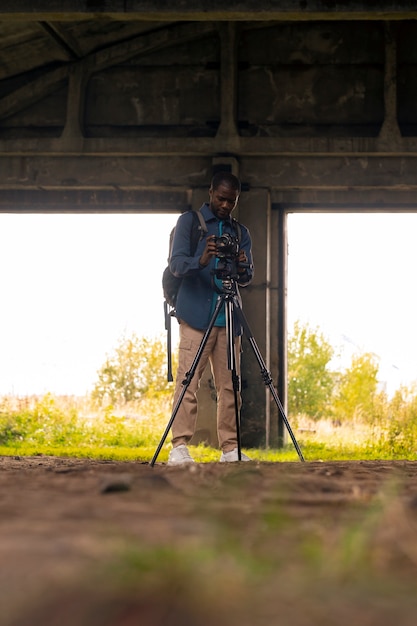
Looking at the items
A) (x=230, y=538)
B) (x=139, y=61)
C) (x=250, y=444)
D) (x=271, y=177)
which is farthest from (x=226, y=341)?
(x=139, y=61)

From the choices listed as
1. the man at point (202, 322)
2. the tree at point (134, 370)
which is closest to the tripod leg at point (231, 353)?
the man at point (202, 322)

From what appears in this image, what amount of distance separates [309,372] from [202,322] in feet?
47.7

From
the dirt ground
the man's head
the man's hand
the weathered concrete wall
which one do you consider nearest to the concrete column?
the weathered concrete wall

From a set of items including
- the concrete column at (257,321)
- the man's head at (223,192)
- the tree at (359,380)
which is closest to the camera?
the man's head at (223,192)

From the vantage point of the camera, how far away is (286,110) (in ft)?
30.2

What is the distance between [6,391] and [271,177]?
20.5ft

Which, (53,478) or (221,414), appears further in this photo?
(221,414)

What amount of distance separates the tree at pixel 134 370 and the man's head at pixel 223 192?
44.7 feet

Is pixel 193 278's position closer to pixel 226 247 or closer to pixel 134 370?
pixel 226 247

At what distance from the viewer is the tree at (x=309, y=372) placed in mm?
18891

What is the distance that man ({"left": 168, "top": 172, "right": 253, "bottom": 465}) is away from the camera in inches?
197

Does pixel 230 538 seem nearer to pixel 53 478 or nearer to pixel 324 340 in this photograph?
pixel 53 478

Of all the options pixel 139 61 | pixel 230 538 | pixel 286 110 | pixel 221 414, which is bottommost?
pixel 230 538

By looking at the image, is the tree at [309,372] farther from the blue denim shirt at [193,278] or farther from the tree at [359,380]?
the blue denim shirt at [193,278]
